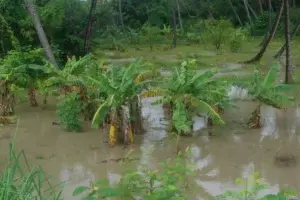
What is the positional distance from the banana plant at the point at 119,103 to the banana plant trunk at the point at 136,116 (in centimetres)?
6

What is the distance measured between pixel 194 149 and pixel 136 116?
1.24 m

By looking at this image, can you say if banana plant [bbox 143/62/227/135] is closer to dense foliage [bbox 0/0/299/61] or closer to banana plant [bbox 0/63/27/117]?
banana plant [bbox 0/63/27/117]

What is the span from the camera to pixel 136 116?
8859 mm

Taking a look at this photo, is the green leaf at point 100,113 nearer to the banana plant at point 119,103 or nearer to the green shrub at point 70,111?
the banana plant at point 119,103

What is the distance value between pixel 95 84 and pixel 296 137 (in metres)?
3.47

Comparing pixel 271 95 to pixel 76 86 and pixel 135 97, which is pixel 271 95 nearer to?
pixel 135 97

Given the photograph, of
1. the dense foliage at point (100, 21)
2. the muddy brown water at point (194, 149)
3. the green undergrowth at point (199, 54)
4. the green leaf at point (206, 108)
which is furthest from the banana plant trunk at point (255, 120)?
the green undergrowth at point (199, 54)

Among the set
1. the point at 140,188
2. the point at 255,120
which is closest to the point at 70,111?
the point at 255,120

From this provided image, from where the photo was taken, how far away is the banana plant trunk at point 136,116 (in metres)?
8.69

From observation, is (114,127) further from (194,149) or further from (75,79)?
(75,79)

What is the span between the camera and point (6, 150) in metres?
8.44

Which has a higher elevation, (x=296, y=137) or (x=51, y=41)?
(x=51, y=41)

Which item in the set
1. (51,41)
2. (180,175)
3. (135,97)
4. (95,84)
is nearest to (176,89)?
(135,97)

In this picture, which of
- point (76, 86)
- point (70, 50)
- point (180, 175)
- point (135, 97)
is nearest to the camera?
point (180, 175)
